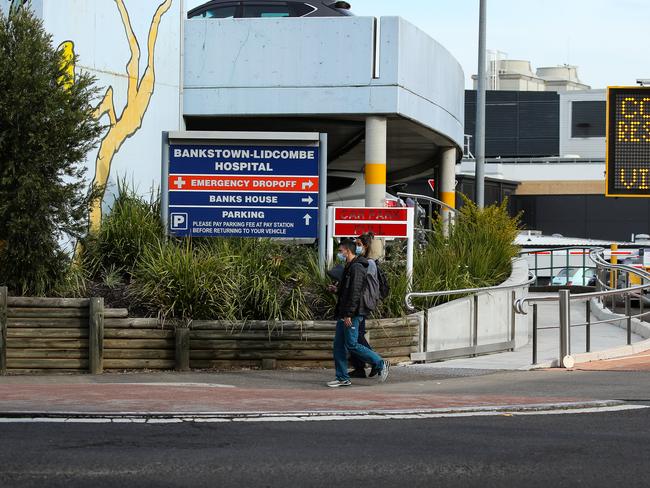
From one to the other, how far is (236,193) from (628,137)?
22.5ft

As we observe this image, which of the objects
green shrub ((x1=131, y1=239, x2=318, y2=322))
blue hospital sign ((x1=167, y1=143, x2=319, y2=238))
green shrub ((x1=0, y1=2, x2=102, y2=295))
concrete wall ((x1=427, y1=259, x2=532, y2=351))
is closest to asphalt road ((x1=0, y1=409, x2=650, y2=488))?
green shrub ((x1=131, y1=239, x2=318, y2=322))

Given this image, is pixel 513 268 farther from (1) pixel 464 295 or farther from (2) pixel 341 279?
(2) pixel 341 279

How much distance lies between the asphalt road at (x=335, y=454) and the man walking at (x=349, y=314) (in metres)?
3.16

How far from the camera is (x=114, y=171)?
58.5ft

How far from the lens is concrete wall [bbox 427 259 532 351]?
52.5 feet

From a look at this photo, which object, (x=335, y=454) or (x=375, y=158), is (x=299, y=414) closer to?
(x=335, y=454)

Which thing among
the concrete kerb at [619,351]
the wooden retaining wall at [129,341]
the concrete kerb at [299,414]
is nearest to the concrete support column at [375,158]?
the concrete kerb at [619,351]

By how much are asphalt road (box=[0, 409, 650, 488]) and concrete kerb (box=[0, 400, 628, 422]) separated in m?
0.35

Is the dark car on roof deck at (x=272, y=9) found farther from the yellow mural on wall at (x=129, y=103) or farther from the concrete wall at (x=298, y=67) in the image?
the yellow mural on wall at (x=129, y=103)

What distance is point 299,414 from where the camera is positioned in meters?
9.98

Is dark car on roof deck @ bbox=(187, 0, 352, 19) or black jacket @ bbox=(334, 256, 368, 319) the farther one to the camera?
dark car on roof deck @ bbox=(187, 0, 352, 19)

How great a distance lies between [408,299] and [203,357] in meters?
2.92

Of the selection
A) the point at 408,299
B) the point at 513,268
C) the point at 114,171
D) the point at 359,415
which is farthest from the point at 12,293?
the point at 513,268

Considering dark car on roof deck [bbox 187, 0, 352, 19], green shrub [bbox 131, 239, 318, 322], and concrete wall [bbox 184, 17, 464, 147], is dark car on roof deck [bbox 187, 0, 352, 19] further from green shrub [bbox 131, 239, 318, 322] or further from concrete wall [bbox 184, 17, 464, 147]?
green shrub [bbox 131, 239, 318, 322]
